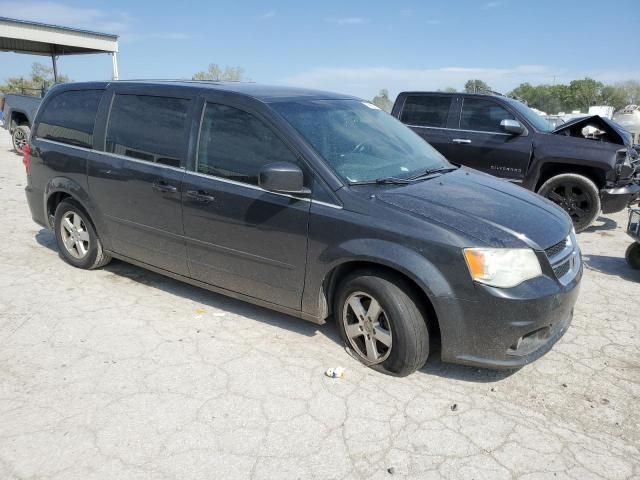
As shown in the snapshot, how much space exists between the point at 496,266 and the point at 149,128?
2.97 m

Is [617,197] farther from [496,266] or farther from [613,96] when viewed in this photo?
[613,96]

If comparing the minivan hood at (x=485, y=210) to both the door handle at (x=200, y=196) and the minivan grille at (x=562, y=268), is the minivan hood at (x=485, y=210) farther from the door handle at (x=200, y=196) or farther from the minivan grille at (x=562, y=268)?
the door handle at (x=200, y=196)

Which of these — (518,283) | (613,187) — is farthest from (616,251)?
(518,283)

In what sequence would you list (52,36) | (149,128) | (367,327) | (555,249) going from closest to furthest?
(555,249) < (367,327) < (149,128) < (52,36)

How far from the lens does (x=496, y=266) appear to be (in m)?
3.03

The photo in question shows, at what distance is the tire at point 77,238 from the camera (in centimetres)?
502

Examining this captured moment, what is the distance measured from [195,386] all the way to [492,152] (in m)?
6.06

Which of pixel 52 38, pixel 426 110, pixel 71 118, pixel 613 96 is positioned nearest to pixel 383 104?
pixel 426 110

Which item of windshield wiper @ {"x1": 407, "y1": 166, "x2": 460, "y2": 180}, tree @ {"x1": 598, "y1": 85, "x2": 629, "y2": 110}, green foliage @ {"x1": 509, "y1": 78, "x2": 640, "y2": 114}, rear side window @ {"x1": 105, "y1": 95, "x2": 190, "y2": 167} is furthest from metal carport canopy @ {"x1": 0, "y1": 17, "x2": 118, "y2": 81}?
tree @ {"x1": 598, "y1": 85, "x2": 629, "y2": 110}

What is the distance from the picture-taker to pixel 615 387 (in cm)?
338

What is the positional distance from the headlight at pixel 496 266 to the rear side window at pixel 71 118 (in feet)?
11.7

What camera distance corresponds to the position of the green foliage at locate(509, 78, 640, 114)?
77000 millimetres

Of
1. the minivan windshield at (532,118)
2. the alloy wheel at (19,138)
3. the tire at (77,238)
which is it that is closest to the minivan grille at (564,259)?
the tire at (77,238)

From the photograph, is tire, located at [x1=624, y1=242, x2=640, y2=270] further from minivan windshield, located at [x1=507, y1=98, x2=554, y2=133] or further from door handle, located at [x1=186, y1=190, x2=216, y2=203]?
door handle, located at [x1=186, y1=190, x2=216, y2=203]
